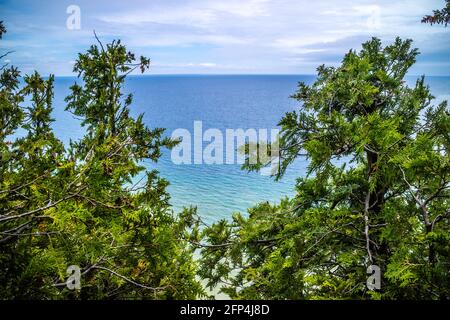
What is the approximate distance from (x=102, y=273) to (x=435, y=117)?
6.80 metres

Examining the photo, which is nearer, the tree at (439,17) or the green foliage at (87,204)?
the green foliage at (87,204)

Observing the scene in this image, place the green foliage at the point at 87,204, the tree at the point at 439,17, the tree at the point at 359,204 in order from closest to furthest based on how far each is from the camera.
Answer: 1. the green foliage at the point at 87,204
2. the tree at the point at 359,204
3. the tree at the point at 439,17

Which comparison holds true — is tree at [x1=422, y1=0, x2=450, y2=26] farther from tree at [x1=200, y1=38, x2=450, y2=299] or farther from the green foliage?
the green foliage

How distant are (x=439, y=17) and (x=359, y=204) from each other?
338cm

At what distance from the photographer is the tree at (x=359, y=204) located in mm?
4426

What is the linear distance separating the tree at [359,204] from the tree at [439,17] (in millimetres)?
1142

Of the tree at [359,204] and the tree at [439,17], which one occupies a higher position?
the tree at [439,17]

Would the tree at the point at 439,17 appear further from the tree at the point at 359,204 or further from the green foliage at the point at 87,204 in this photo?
the green foliage at the point at 87,204

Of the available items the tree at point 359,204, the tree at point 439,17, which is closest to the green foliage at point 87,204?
the tree at point 359,204

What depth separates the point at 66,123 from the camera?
64062 millimetres

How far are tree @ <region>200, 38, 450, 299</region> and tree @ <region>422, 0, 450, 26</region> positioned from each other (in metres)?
1.14

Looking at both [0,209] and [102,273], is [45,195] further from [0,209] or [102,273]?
[102,273]

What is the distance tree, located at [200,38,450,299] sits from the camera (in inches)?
174

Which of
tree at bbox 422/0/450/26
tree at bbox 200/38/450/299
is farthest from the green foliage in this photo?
tree at bbox 422/0/450/26
